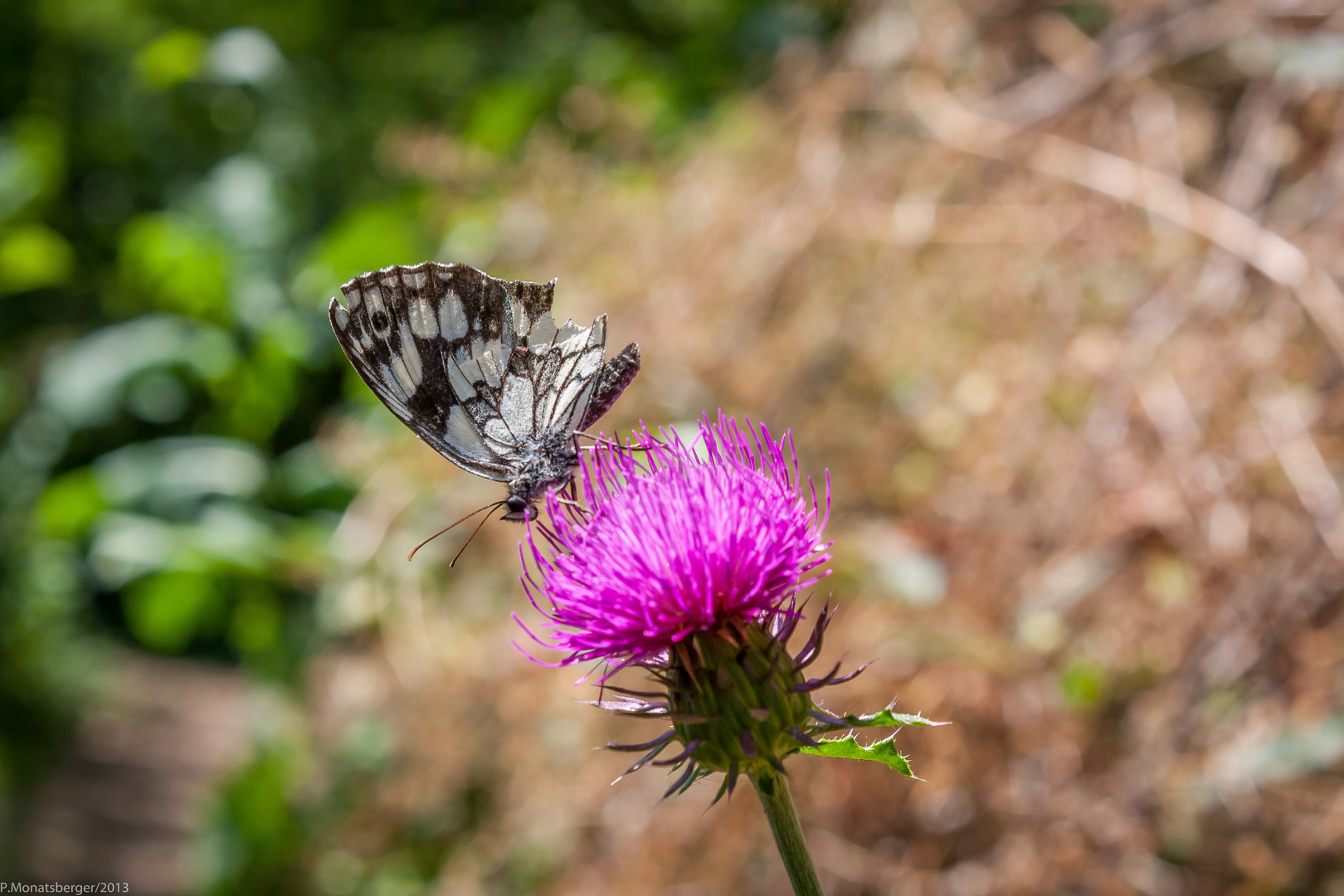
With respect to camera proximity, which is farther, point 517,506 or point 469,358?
point 469,358

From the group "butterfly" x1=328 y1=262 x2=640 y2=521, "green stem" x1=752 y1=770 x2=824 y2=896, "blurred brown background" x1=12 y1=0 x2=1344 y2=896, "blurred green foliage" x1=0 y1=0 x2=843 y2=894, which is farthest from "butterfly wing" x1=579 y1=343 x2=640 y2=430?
"blurred green foliage" x1=0 y1=0 x2=843 y2=894

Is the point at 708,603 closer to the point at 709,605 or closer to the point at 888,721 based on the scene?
the point at 709,605

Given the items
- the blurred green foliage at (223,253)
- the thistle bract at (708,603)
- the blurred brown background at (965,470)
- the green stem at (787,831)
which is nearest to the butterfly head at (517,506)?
the thistle bract at (708,603)

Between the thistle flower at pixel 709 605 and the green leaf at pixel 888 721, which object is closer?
the green leaf at pixel 888 721

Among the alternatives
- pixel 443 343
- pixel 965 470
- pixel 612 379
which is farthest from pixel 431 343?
pixel 965 470

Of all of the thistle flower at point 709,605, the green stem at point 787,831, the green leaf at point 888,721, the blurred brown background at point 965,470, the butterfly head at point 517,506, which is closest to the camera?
the green leaf at point 888,721

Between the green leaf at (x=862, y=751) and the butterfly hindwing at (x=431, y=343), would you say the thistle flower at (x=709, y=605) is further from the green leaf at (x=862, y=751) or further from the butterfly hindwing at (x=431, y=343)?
the butterfly hindwing at (x=431, y=343)

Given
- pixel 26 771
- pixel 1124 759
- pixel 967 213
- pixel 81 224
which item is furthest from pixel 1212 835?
pixel 81 224
